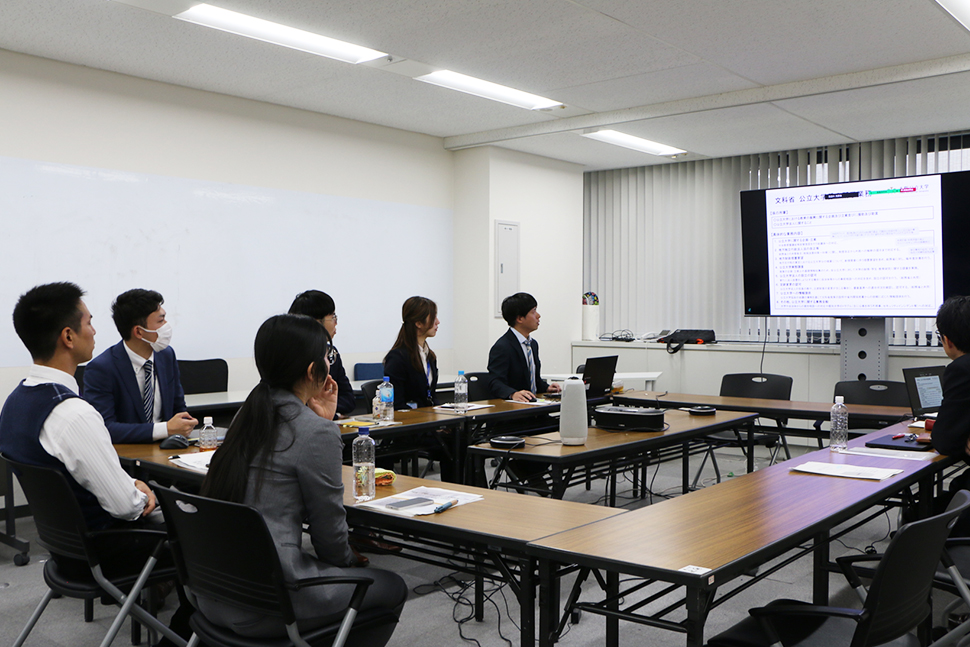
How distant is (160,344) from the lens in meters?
3.45

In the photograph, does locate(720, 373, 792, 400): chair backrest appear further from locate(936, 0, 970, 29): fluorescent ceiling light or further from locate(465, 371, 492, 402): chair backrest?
locate(936, 0, 970, 29): fluorescent ceiling light

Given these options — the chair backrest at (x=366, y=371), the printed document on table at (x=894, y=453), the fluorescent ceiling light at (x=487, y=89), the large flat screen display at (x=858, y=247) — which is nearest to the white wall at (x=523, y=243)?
the chair backrest at (x=366, y=371)

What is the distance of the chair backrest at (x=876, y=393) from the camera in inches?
199

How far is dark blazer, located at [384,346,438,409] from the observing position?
15.5 feet

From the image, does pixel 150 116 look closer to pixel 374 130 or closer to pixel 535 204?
pixel 374 130

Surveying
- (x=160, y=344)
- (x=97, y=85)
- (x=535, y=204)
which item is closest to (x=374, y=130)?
(x=535, y=204)

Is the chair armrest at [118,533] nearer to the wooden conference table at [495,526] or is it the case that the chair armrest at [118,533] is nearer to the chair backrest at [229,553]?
the chair backrest at [229,553]

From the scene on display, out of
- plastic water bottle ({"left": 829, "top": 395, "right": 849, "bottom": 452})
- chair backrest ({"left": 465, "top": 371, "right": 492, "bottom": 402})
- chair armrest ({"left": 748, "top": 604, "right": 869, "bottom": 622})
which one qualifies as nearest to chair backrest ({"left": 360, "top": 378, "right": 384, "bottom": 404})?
chair backrest ({"left": 465, "top": 371, "right": 492, "bottom": 402})

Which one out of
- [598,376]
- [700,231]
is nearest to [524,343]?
[598,376]

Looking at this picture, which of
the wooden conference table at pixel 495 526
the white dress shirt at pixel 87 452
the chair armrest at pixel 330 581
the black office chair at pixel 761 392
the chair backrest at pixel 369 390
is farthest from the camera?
the black office chair at pixel 761 392

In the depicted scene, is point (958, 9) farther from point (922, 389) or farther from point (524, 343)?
point (524, 343)

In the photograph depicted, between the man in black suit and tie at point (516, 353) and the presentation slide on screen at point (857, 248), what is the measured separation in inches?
89.9

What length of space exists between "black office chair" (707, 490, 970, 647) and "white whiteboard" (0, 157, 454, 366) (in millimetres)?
4492

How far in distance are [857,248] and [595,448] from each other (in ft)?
11.4
